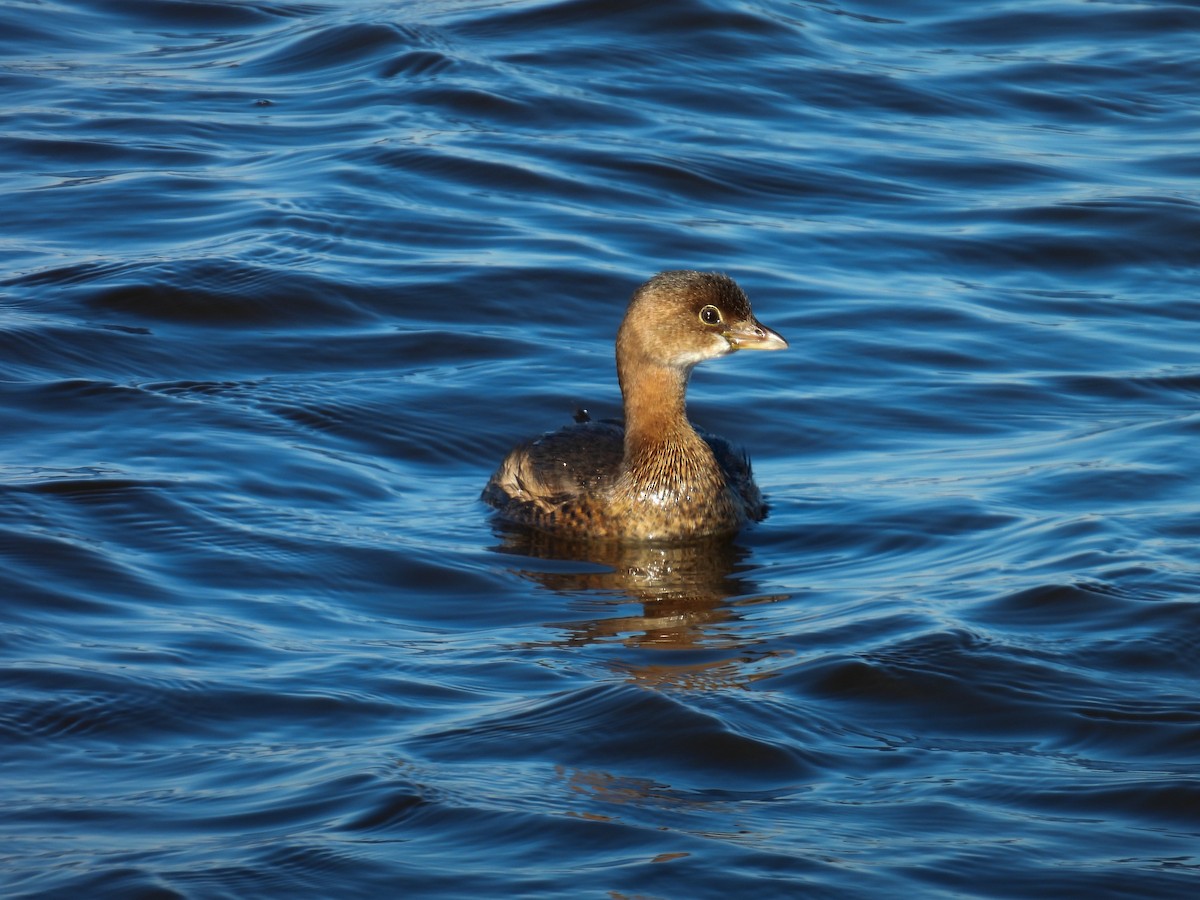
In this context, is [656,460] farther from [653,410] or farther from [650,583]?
[650,583]

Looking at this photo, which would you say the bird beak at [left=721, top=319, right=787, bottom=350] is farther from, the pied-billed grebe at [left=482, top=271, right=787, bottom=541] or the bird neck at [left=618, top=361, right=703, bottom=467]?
the bird neck at [left=618, top=361, right=703, bottom=467]

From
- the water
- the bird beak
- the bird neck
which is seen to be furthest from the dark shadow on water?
the bird beak

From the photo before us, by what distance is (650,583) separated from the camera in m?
8.38

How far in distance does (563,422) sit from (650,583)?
2.23 metres

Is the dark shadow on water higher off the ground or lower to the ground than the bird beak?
lower

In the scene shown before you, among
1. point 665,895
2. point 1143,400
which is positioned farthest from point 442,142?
point 665,895

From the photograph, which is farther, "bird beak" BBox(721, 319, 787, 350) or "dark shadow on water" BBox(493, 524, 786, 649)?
"bird beak" BBox(721, 319, 787, 350)

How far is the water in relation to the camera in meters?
5.73

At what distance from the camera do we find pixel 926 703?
21.8 feet

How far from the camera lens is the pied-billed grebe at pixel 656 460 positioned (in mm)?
8953

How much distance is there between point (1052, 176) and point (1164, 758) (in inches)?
353

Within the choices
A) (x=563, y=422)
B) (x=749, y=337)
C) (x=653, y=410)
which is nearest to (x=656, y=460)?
(x=653, y=410)

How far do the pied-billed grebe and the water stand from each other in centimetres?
20

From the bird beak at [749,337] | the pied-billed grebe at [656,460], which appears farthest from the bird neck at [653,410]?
the bird beak at [749,337]
